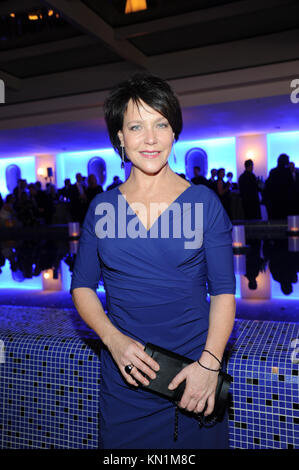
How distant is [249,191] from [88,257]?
7.52m

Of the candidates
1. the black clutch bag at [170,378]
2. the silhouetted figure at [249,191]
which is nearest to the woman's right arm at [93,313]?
the black clutch bag at [170,378]

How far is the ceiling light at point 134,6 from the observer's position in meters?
6.03

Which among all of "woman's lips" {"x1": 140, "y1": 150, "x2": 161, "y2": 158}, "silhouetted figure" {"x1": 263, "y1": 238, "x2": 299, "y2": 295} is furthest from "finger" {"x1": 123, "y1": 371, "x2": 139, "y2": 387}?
"silhouetted figure" {"x1": 263, "y1": 238, "x2": 299, "y2": 295}

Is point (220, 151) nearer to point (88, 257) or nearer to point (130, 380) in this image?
point (88, 257)

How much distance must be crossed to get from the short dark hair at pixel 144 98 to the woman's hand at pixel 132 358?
1.80 ft

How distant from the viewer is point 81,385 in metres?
1.48

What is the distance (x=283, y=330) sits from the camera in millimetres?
1519

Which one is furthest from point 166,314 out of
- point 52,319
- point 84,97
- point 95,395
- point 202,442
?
point 84,97

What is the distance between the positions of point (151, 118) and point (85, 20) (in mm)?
5594

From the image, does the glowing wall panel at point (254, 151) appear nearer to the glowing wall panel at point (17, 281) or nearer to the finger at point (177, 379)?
the glowing wall panel at point (17, 281)

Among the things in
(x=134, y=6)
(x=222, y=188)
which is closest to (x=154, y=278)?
(x=134, y=6)

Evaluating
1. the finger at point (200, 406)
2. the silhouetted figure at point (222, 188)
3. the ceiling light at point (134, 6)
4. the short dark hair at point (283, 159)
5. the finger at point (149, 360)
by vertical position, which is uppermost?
the ceiling light at point (134, 6)
